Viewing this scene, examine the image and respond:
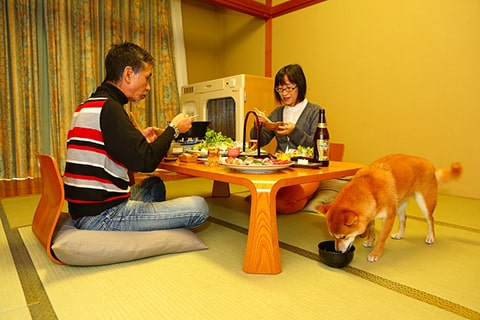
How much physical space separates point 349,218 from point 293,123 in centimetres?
105

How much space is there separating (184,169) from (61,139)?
282cm

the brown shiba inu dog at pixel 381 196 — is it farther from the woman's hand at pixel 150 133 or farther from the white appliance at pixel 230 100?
the white appliance at pixel 230 100

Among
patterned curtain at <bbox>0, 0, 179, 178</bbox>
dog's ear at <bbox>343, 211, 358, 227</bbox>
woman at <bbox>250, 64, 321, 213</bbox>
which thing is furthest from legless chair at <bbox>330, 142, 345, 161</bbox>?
patterned curtain at <bbox>0, 0, 179, 178</bbox>

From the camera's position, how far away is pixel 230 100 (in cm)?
435

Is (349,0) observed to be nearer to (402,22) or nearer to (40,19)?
(402,22)

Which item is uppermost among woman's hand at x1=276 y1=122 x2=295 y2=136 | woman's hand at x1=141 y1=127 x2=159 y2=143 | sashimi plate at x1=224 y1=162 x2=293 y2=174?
woman's hand at x1=276 y1=122 x2=295 y2=136

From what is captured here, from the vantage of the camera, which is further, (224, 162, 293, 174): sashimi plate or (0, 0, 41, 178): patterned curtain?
(0, 0, 41, 178): patterned curtain

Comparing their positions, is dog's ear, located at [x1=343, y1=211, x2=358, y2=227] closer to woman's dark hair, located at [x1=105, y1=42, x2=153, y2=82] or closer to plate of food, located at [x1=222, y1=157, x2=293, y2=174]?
plate of food, located at [x1=222, y1=157, x2=293, y2=174]

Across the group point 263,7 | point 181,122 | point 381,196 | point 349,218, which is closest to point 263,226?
point 349,218

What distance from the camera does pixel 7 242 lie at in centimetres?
172

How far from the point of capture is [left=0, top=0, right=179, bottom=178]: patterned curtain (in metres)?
3.64

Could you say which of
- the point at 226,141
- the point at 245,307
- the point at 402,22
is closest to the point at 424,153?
the point at 402,22

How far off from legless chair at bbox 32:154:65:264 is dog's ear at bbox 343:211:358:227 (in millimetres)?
1101

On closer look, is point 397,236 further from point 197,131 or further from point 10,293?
point 10,293
